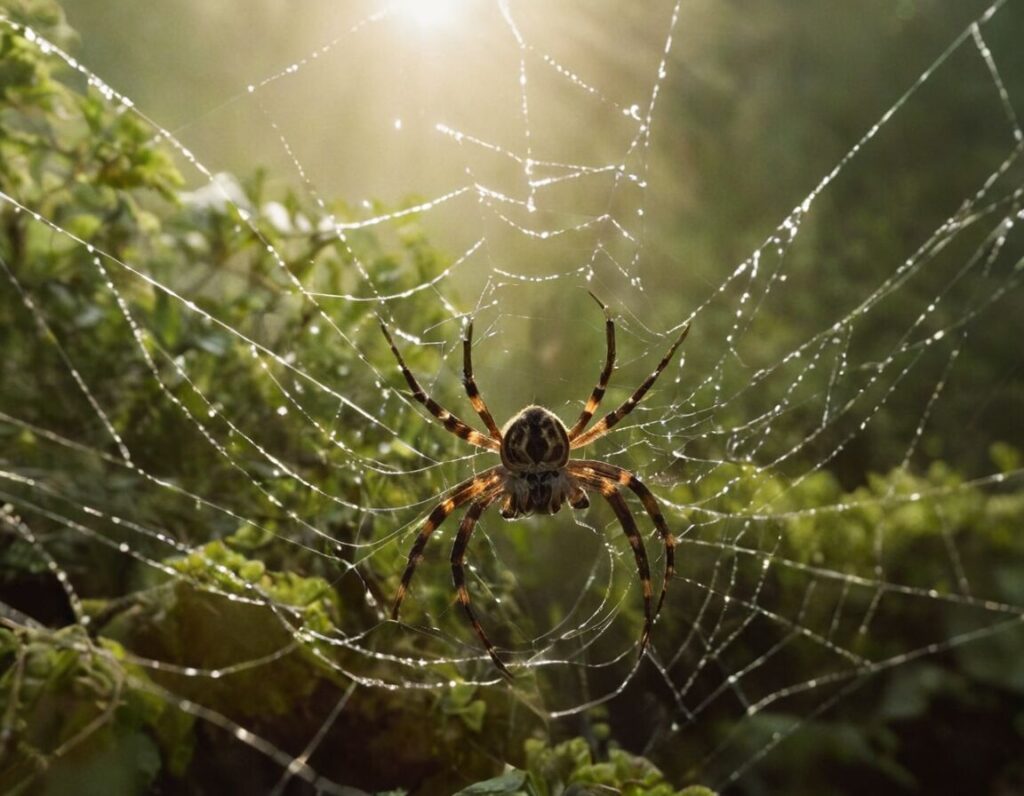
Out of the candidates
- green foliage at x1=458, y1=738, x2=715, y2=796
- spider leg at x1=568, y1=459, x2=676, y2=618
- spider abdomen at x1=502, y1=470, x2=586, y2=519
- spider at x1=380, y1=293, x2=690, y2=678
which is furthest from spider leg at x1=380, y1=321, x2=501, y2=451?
green foliage at x1=458, y1=738, x2=715, y2=796

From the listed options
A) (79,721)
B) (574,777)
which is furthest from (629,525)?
(79,721)

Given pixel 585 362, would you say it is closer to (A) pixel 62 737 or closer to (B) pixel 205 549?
(B) pixel 205 549

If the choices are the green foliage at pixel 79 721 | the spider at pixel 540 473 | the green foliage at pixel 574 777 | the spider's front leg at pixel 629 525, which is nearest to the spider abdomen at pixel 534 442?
the spider at pixel 540 473

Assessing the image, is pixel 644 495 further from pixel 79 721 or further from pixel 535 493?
pixel 79 721

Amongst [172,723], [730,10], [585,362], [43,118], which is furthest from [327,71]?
[730,10]

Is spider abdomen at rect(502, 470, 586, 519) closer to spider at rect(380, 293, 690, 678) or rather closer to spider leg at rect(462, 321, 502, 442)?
spider at rect(380, 293, 690, 678)

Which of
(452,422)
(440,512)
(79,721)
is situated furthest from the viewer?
(452,422)
